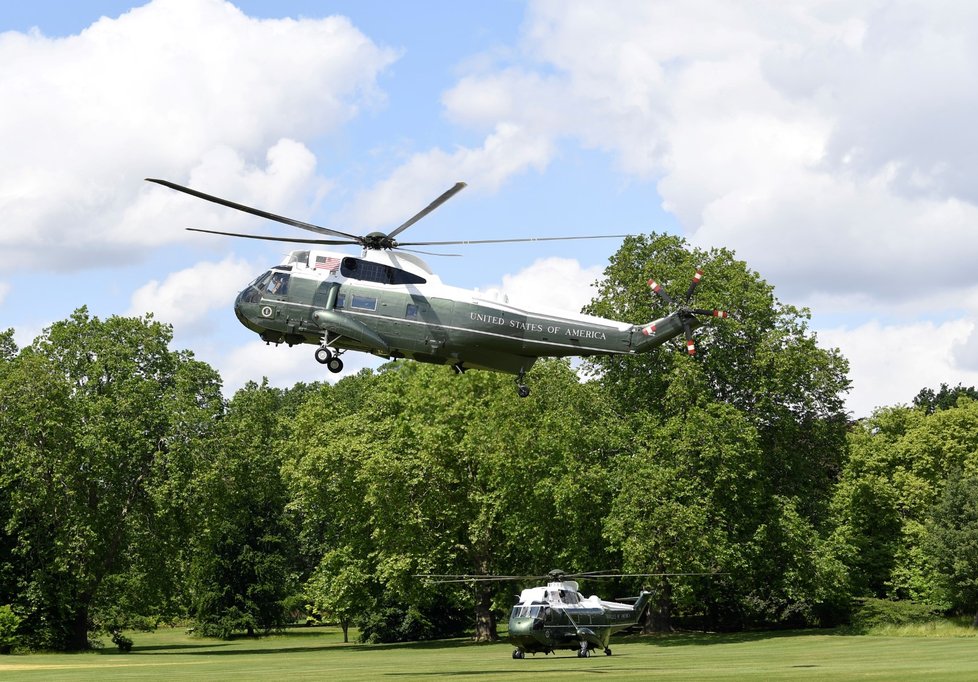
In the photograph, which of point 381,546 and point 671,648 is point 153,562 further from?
point 671,648

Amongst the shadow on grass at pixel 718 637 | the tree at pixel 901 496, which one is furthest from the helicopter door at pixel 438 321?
the tree at pixel 901 496

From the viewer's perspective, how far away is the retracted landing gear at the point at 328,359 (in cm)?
3644

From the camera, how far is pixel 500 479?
7106 cm

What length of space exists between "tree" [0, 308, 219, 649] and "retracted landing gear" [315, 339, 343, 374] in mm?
35992

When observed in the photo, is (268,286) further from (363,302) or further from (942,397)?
(942,397)

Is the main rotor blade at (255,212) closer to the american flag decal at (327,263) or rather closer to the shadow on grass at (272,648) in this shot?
the american flag decal at (327,263)

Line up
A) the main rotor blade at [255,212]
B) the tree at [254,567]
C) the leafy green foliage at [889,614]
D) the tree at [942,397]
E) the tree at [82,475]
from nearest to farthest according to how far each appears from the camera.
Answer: the main rotor blade at [255,212]
the tree at [82,475]
the leafy green foliage at [889,614]
the tree at [254,567]
the tree at [942,397]

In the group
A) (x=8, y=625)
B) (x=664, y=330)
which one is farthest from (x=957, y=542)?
(x=8, y=625)

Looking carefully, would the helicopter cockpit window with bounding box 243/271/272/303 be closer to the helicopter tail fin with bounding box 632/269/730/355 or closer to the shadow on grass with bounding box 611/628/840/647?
the helicopter tail fin with bounding box 632/269/730/355

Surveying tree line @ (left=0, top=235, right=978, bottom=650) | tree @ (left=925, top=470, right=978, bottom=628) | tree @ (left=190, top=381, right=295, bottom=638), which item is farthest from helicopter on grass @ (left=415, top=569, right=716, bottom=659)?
tree @ (left=190, top=381, right=295, bottom=638)

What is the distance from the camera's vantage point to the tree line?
65.8 meters

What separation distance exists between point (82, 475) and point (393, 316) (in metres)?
39.4

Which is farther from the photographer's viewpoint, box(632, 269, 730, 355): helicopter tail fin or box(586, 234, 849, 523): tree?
box(586, 234, 849, 523): tree

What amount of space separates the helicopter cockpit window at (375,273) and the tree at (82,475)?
36.2 meters
